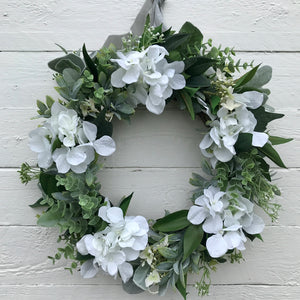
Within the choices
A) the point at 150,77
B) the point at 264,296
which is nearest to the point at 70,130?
the point at 150,77

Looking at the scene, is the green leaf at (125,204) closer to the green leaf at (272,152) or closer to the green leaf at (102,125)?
the green leaf at (102,125)

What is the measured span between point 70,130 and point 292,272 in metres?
0.63

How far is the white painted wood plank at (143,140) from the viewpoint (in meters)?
0.76

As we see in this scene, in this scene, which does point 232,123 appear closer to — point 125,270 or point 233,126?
point 233,126

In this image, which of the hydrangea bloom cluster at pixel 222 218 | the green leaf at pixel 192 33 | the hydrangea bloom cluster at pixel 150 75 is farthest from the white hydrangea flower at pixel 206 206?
the green leaf at pixel 192 33

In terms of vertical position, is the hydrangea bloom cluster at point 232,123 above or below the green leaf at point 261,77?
below

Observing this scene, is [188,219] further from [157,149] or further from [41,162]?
[41,162]

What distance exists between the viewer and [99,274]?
791mm

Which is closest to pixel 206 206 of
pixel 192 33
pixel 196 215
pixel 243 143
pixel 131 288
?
pixel 196 215

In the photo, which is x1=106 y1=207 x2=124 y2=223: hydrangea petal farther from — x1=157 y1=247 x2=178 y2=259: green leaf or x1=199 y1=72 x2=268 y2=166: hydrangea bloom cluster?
x1=199 y1=72 x2=268 y2=166: hydrangea bloom cluster

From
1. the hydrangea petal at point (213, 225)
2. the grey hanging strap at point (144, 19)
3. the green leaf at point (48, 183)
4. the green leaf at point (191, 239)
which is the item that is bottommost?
→ the green leaf at point (191, 239)

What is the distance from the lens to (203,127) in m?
0.76

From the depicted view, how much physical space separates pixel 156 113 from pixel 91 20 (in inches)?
11.5

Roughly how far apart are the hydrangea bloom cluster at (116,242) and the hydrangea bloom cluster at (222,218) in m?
0.11
